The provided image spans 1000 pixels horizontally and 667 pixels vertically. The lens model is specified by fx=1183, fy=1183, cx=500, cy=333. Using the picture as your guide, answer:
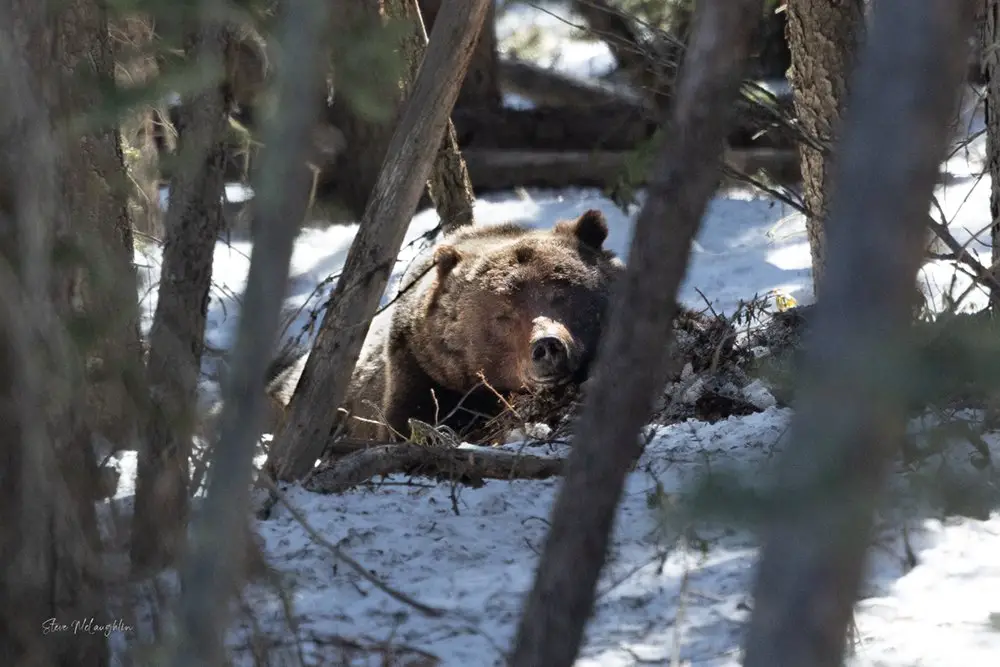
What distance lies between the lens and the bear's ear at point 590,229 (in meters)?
7.05

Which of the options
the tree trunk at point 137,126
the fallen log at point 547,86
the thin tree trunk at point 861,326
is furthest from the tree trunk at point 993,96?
the fallen log at point 547,86

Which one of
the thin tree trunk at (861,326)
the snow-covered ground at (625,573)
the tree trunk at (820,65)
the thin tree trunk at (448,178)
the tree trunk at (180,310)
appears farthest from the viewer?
the thin tree trunk at (448,178)

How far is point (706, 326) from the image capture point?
675cm

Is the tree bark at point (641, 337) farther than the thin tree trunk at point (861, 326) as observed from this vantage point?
Yes

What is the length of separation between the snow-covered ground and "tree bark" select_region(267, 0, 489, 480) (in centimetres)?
40

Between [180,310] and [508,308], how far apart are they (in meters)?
3.21

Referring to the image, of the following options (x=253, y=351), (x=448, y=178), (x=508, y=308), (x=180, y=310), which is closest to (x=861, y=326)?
(x=253, y=351)

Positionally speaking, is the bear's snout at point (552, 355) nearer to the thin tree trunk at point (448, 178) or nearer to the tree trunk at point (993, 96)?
the thin tree trunk at point (448, 178)

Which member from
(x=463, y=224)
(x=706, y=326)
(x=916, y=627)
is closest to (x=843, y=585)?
(x=916, y=627)

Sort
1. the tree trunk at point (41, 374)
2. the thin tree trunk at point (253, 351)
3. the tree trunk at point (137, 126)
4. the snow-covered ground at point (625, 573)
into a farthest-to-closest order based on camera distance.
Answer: the tree trunk at point (137, 126) → the snow-covered ground at point (625, 573) → the tree trunk at point (41, 374) → the thin tree trunk at point (253, 351)

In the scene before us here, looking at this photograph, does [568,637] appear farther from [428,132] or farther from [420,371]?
[420,371]

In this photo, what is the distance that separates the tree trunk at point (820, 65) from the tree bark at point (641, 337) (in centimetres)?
326

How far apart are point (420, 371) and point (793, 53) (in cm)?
267

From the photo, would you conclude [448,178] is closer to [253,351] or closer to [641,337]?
[641,337]
